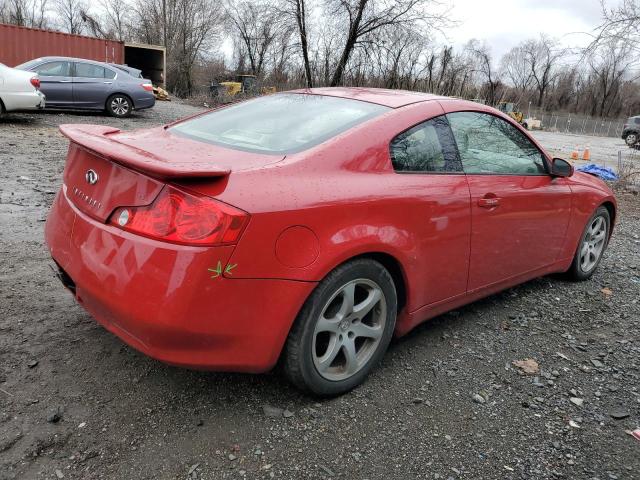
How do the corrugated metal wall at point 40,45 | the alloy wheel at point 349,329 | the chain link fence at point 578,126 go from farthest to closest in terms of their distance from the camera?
the chain link fence at point 578,126, the corrugated metal wall at point 40,45, the alloy wheel at point 349,329

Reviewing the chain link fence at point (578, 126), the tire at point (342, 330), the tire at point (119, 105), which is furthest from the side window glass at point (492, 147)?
the chain link fence at point (578, 126)

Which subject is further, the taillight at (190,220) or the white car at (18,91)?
the white car at (18,91)

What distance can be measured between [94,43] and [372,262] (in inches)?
976

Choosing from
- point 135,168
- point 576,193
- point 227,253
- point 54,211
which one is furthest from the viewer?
point 576,193

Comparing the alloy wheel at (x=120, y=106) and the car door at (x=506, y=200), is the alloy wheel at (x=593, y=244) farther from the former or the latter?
the alloy wheel at (x=120, y=106)

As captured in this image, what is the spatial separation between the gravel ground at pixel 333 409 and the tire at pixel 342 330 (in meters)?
0.14

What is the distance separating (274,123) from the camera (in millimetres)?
2891

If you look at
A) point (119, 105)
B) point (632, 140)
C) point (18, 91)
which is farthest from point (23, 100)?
point (632, 140)

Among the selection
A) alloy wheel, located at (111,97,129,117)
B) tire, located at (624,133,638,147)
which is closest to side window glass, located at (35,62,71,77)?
alloy wheel, located at (111,97,129,117)

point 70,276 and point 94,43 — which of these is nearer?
point 70,276

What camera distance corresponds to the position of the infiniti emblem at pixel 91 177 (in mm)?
2395

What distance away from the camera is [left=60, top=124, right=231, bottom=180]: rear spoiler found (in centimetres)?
203

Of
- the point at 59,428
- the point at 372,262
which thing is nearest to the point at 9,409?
the point at 59,428

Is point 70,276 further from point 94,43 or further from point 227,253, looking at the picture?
point 94,43
